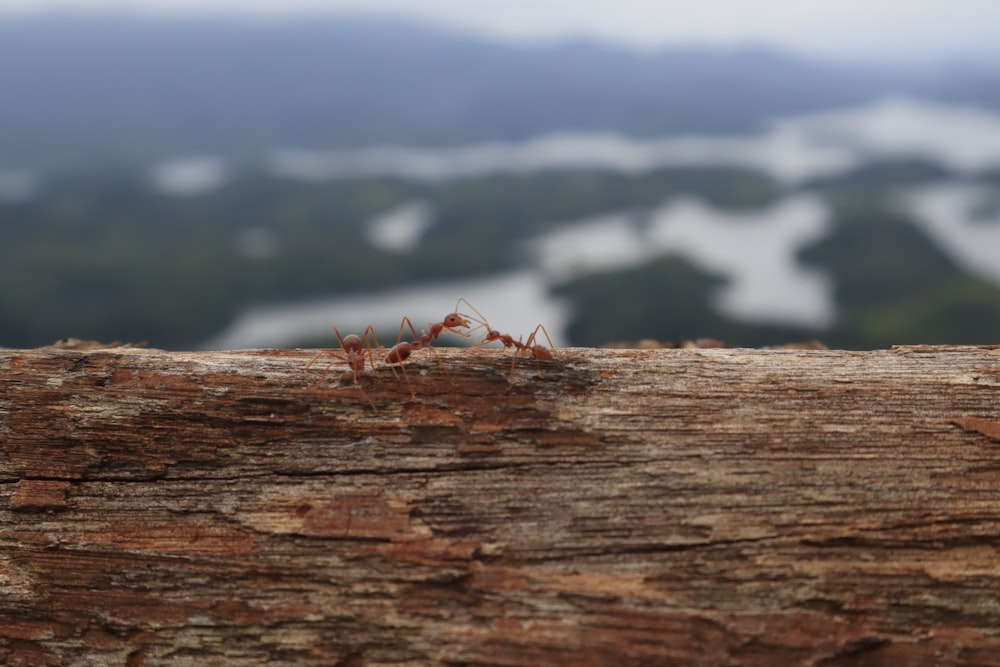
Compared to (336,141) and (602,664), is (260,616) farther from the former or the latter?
(336,141)

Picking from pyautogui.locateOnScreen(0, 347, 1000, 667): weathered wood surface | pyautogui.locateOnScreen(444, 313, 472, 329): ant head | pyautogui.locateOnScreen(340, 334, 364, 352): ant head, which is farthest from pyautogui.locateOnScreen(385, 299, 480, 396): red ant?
pyautogui.locateOnScreen(340, 334, 364, 352): ant head

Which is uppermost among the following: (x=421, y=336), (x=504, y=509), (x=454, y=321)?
(x=454, y=321)

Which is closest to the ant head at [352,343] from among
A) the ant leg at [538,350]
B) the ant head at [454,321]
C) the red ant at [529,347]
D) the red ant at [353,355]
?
the red ant at [353,355]

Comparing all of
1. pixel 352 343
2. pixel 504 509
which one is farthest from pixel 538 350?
pixel 352 343

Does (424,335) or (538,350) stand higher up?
(424,335)

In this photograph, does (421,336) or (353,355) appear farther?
(421,336)

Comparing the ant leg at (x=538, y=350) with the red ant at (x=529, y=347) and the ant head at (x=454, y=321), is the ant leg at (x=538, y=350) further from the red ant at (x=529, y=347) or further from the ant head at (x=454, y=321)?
the ant head at (x=454, y=321)

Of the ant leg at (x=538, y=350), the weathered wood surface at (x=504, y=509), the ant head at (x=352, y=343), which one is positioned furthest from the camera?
the ant head at (x=352, y=343)

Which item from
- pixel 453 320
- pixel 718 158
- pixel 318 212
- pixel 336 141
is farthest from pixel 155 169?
pixel 453 320

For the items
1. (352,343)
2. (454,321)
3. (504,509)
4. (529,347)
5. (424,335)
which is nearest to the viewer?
(504,509)

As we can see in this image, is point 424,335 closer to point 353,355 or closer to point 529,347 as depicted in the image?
point 353,355
